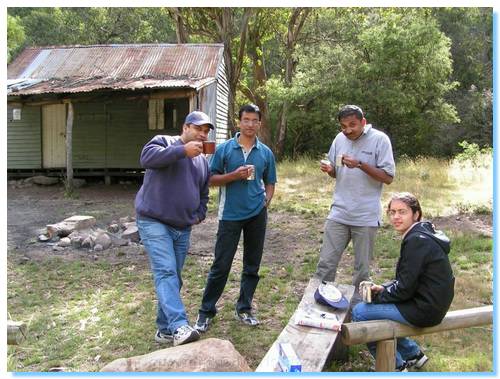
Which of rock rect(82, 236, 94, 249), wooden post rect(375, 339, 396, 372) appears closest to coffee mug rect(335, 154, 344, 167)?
wooden post rect(375, 339, 396, 372)

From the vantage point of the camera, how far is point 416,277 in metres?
3.28

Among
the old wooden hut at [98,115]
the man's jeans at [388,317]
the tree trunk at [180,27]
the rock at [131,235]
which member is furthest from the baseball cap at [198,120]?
the tree trunk at [180,27]

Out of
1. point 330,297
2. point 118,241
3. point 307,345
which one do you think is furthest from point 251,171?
point 118,241

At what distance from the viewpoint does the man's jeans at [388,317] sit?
3399mm

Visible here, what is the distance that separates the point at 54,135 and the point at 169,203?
→ 13.6 m

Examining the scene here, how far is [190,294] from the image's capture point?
5.72 m

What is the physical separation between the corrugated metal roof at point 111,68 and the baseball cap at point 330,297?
30.7 feet

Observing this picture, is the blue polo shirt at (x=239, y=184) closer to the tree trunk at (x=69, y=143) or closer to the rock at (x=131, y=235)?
the rock at (x=131, y=235)

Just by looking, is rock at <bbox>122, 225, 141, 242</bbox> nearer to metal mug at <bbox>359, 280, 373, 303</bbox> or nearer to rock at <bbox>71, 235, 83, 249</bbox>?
rock at <bbox>71, 235, 83, 249</bbox>

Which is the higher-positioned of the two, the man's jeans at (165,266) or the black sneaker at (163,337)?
the man's jeans at (165,266)

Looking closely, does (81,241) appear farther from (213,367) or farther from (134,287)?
(213,367)

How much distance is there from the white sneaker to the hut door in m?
13.6

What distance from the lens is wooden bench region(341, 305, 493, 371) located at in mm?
3318

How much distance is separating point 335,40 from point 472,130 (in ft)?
24.9
